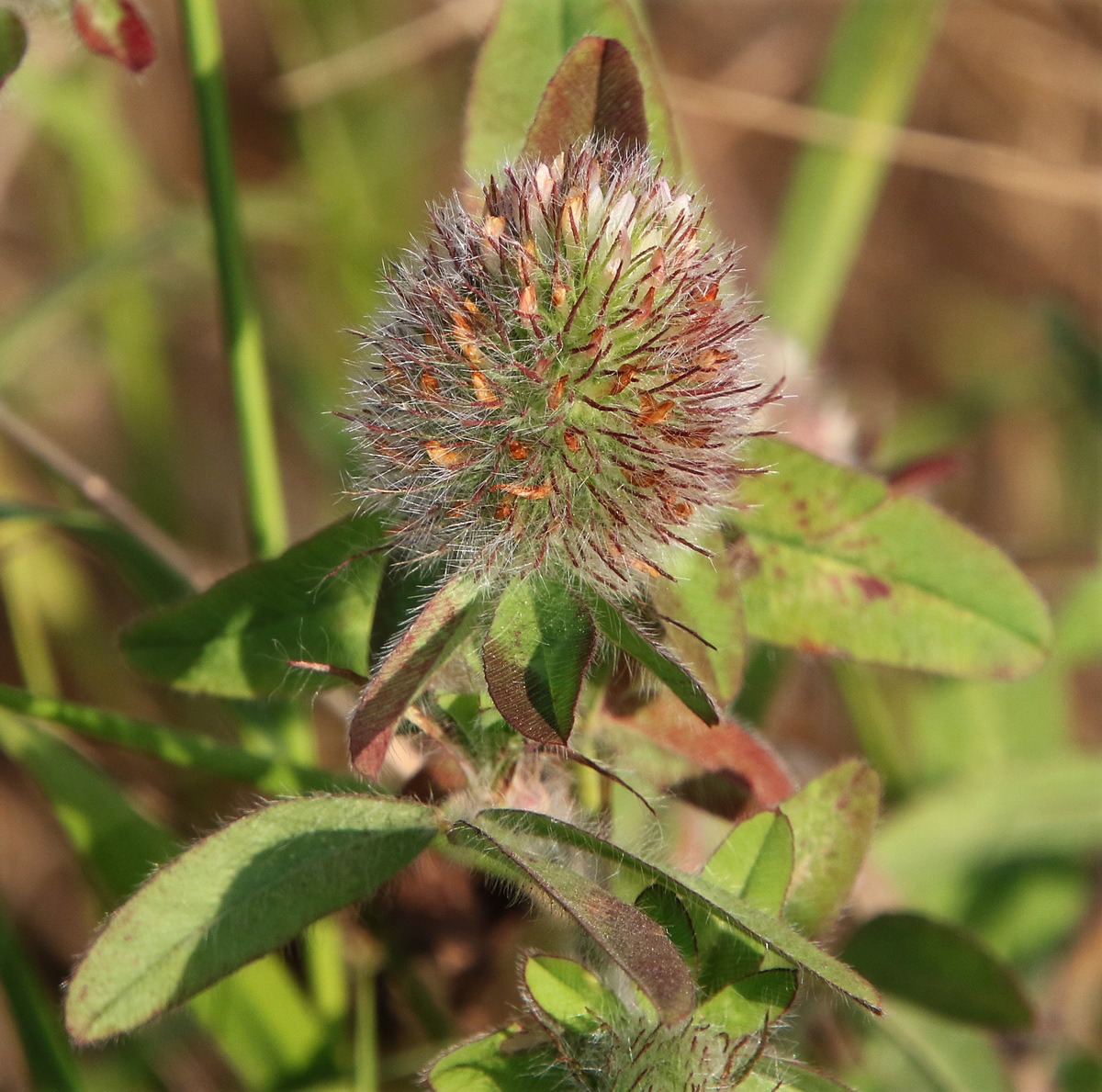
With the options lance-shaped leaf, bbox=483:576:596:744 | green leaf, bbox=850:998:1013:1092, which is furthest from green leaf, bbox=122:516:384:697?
green leaf, bbox=850:998:1013:1092

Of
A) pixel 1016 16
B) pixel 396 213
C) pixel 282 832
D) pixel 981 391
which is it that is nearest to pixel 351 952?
pixel 282 832

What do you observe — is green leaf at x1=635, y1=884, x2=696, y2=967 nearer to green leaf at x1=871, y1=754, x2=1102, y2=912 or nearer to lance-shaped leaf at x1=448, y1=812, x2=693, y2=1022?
lance-shaped leaf at x1=448, y1=812, x2=693, y2=1022

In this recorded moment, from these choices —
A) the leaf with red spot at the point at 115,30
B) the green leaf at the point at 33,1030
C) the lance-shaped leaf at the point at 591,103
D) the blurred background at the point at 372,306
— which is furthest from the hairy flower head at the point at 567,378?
the green leaf at the point at 33,1030

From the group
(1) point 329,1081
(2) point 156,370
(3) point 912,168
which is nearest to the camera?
(1) point 329,1081

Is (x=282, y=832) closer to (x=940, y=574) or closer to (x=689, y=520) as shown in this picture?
(x=689, y=520)

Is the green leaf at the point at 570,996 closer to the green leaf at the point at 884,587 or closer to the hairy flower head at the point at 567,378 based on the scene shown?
the hairy flower head at the point at 567,378

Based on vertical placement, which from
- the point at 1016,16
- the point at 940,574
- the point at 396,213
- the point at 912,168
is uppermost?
the point at 1016,16
